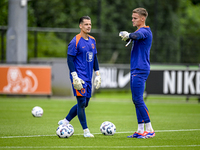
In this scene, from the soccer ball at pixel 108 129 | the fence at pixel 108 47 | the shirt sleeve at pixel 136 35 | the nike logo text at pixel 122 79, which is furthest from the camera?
the fence at pixel 108 47

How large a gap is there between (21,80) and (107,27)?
79.6 ft

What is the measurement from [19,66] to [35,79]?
98cm

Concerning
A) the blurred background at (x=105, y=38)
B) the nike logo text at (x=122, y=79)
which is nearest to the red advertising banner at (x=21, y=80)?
the blurred background at (x=105, y=38)

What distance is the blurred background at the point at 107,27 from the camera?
3120cm

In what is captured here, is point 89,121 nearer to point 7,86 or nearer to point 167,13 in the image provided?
point 7,86

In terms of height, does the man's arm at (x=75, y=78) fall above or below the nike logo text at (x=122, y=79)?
above

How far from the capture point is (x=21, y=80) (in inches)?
805

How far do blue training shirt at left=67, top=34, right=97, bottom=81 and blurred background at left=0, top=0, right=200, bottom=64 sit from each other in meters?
18.2

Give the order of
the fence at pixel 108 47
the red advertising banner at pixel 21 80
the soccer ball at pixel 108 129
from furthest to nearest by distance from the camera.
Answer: the fence at pixel 108 47, the red advertising banner at pixel 21 80, the soccer ball at pixel 108 129

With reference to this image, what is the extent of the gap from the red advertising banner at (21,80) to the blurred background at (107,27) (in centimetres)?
628

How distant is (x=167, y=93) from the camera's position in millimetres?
19312

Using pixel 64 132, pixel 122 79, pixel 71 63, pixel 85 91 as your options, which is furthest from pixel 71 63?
pixel 122 79

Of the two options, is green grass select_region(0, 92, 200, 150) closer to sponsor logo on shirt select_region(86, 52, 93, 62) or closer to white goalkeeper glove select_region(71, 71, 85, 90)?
white goalkeeper glove select_region(71, 71, 85, 90)

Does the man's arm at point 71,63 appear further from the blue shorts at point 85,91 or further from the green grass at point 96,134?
the green grass at point 96,134
